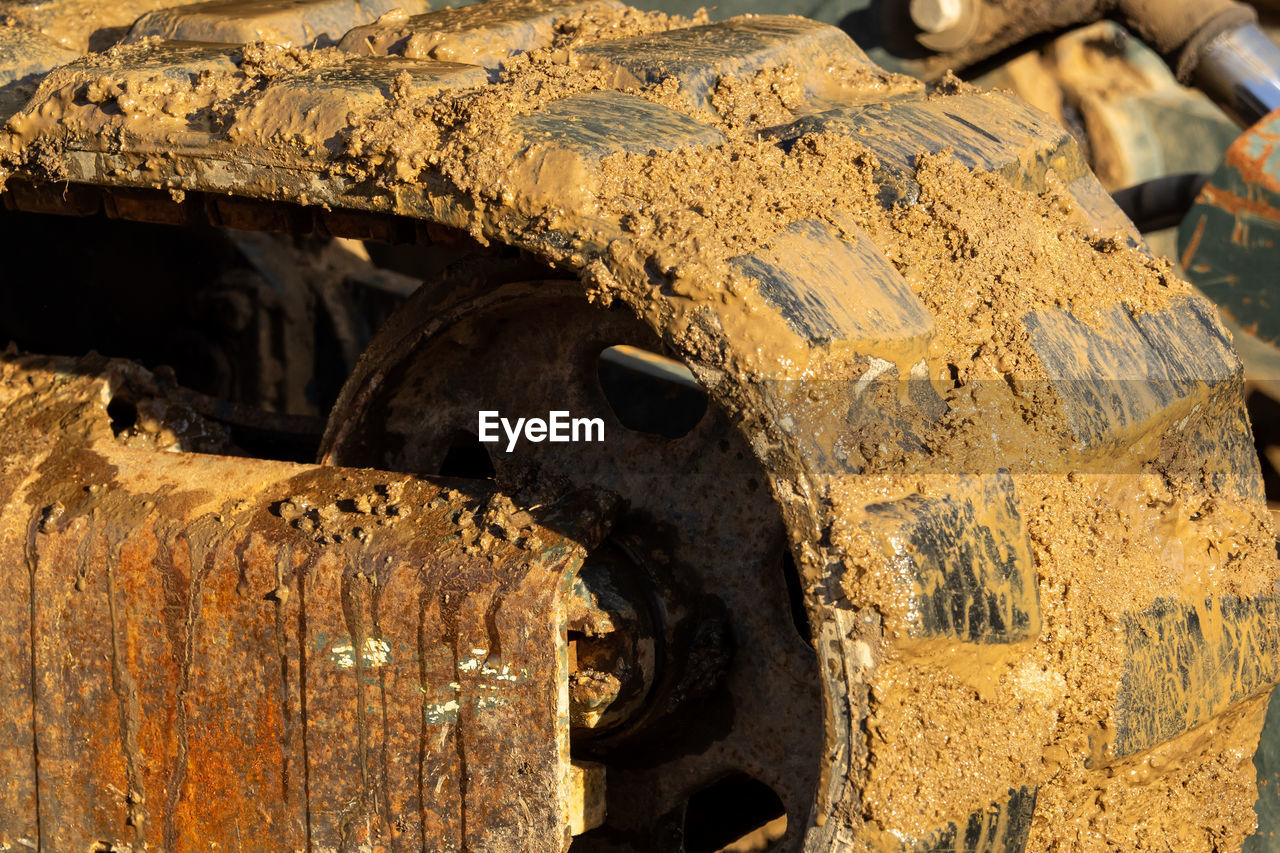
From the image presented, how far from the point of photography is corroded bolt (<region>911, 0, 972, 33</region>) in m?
3.29

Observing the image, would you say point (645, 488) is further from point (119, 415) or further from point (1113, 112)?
point (1113, 112)

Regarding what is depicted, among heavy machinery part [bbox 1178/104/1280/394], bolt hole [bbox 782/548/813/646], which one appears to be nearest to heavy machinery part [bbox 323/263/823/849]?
bolt hole [bbox 782/548/813/646]

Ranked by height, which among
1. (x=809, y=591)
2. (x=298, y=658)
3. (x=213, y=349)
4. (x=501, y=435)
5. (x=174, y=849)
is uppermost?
(x=213, y=349)

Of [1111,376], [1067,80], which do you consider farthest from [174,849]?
[1067,80]

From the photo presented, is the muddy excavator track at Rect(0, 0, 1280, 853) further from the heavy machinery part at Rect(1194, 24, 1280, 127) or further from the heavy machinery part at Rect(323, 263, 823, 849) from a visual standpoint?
the heavy machinery part at Rect(1194, 24, 1280, 127)

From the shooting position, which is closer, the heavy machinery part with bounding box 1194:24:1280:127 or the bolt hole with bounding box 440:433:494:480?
the bolt hole with bounding box 440:433:494:480

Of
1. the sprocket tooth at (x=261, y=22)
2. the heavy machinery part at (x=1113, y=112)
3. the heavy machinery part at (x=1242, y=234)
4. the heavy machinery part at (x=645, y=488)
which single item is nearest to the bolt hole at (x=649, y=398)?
the heavy machinery part at (x=645, y=488)

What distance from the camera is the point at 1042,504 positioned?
151 cm

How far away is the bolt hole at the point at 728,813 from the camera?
201 centimetres

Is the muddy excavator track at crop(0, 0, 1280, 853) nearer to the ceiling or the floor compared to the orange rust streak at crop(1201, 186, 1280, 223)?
nearer to the floor

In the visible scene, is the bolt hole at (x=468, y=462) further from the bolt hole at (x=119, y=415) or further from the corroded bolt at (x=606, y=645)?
the bolt hole at (x=119, y=415)

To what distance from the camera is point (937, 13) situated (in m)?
3.31

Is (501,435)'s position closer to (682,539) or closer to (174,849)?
(682,539)

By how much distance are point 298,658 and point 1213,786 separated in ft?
3.94
